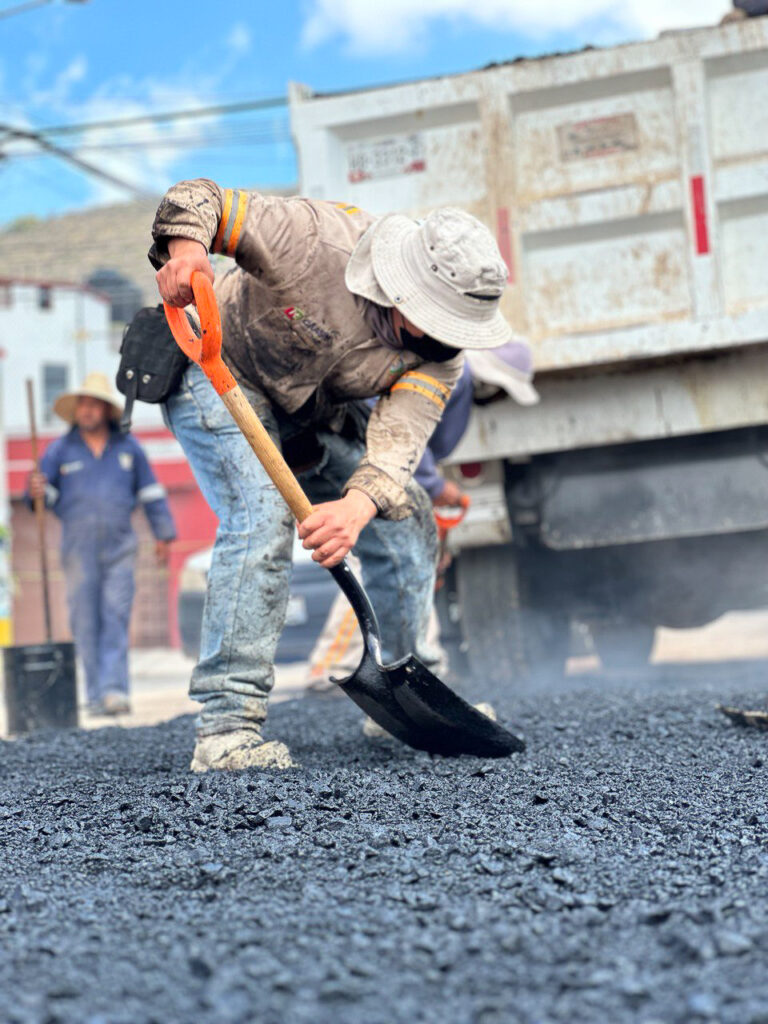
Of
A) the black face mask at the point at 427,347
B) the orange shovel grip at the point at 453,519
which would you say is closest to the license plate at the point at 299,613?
the orange shovel grip at the point at 453,519

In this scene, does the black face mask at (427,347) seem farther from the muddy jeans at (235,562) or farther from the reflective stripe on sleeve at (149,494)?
the reflective stripe on sleeve at (149,494)

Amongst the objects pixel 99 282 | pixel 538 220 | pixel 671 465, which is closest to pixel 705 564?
pixel 671 465

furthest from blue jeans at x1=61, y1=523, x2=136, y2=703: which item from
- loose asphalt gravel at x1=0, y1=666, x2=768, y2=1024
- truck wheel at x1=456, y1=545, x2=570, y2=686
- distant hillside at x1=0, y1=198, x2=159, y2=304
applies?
distant hillside at x1=0, y1=198, x2=159, y2=304

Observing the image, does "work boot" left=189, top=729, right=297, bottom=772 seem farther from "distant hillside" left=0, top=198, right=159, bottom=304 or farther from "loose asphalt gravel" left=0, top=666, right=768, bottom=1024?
"distant hillside" left=0, top=198, right=159, bottom=304

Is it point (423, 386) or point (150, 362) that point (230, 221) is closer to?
point (150, 362)

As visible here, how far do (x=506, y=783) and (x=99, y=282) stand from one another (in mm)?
28899

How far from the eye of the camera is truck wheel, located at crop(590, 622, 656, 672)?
6617 mm

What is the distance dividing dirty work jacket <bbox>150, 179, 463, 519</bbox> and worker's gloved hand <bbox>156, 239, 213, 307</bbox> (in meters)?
0.09

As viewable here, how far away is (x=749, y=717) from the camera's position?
3412 millimetres

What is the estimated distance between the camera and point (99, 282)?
2994 cm

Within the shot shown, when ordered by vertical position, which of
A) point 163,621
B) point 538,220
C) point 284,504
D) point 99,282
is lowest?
point 163,621

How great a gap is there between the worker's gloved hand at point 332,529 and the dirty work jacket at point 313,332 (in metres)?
0.09

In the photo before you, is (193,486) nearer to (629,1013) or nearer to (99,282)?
(99,282)

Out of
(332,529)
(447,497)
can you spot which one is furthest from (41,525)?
(332,529)
